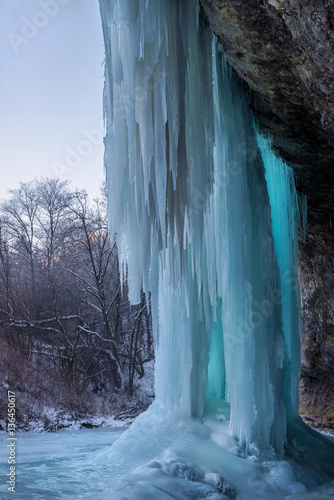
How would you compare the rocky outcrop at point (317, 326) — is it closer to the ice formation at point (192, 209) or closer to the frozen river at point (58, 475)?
the ice formation at point (192, 209)

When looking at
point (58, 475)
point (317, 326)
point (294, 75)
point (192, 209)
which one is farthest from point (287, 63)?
point (317, 326)

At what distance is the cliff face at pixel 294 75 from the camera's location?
326cm

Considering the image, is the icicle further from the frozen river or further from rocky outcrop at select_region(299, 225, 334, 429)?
the frozen river

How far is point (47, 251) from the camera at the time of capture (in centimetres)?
1969

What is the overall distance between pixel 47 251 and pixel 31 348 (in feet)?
21.8

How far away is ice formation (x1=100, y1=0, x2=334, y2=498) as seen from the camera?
3.93 metres

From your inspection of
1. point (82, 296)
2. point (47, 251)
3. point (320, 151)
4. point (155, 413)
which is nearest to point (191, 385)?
point (155, 413)

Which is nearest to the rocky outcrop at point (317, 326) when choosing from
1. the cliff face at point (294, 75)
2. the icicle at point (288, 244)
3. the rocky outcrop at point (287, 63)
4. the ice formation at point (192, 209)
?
the cliff face at point (294, 75)

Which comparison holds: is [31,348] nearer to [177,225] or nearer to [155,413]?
[155,413]

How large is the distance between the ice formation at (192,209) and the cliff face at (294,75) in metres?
0.27

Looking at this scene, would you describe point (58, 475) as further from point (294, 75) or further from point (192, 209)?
point (294, 75)

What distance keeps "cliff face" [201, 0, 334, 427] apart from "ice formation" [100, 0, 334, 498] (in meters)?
0.27

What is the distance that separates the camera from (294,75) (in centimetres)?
399

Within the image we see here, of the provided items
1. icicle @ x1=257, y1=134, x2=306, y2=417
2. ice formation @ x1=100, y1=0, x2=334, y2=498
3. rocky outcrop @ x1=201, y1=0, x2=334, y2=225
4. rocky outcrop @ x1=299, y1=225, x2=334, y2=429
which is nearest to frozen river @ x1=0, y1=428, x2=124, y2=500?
ice formation @ x1=100, y1=0, x2=334, y2=498
